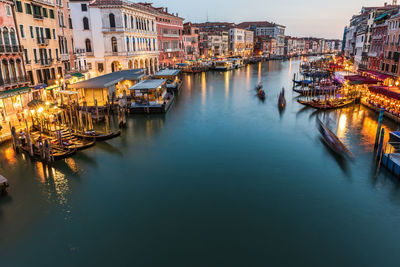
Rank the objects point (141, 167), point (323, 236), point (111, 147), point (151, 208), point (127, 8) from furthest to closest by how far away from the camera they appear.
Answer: point (127, 8)
point (111, 147)
point (141, 167)
point (151, 208)
point (323, 236)

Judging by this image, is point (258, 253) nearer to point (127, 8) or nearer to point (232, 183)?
point (232, 183)

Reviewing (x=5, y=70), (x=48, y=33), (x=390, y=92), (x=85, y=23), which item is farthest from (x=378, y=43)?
(x=5, y=70)

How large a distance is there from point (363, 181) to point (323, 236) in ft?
16.3

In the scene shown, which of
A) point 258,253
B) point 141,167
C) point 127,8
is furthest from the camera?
point 127,8

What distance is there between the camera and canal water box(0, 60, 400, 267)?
28.1 ft

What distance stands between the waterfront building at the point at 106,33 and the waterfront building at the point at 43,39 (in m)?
7.62

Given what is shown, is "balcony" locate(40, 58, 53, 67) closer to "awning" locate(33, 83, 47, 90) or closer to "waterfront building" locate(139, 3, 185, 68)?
"awning" locate(33, 83, 47, 90)

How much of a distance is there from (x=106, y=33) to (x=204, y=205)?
105 ft

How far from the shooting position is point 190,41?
2682 inches

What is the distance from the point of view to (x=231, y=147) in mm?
17031

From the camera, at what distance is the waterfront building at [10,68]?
18891 mm

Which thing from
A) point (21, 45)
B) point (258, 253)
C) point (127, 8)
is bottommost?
point (258, 253)

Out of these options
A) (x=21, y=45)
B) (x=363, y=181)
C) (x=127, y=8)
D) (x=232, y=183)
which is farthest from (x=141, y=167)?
(x=127, y=8)

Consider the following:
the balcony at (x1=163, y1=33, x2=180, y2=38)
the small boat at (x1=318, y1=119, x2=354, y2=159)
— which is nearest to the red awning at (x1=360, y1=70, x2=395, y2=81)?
the small boat at (x1=318, y1=119, x2=354, y2=159)
